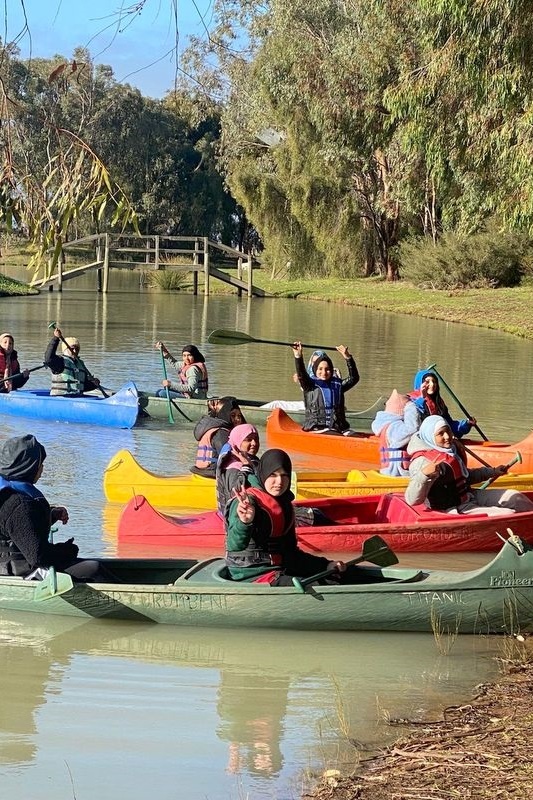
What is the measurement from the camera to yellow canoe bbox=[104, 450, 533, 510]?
10.1 meters

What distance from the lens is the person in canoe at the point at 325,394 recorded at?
13.2 meters

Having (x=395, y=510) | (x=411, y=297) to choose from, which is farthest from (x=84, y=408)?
(x=411, y=297)

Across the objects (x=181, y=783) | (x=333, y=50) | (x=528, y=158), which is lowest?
(x=181, y=783)

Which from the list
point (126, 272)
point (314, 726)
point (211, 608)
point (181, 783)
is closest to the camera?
point (181, 783)

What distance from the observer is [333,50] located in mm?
32625

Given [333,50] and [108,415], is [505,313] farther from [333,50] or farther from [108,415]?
[108,415]

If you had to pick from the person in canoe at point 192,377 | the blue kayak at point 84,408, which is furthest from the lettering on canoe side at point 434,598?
the person in canoe at point 192,377

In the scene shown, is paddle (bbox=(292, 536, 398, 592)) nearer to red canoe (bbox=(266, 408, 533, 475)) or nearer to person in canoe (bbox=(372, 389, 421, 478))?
person in canoe (bbox=(372, 389, 421, 478))

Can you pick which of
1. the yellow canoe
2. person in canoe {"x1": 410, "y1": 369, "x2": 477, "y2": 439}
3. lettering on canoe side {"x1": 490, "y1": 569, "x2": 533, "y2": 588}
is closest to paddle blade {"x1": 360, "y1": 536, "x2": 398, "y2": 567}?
lettering on canoe side {"x1": 490, "y1": 569, "x2": 533, "y2": 588}

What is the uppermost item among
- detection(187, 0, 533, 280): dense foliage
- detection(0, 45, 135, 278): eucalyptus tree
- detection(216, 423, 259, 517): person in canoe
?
detection(187, 0, 533, 280): dense foliage

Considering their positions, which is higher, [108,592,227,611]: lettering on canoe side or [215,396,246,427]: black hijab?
[215,396,246,427]: black hijab

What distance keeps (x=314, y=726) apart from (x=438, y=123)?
47.3 feet

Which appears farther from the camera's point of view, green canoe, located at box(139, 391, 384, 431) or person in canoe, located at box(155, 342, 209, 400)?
person in canoe, located at box(155, 342, 209, 400)

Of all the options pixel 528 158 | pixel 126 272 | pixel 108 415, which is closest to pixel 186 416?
pixel 108 415
